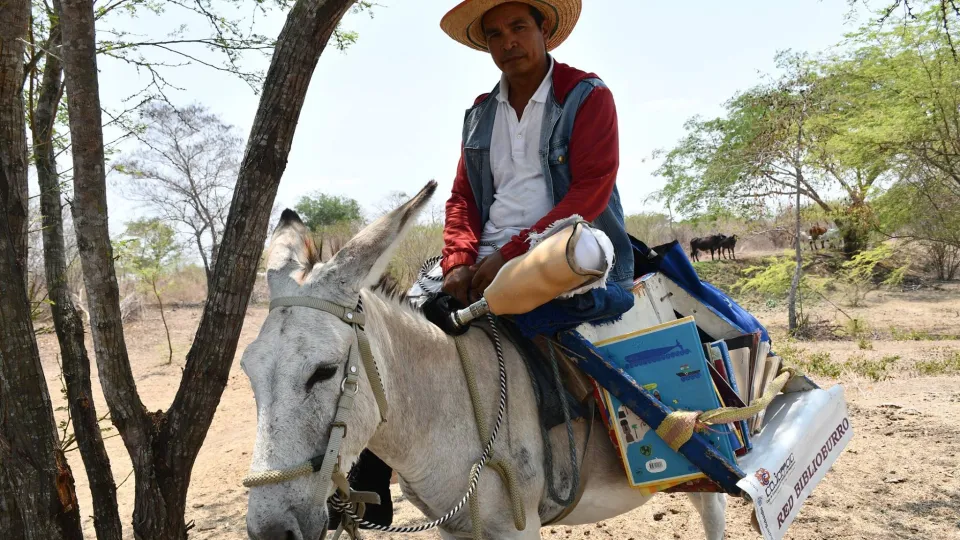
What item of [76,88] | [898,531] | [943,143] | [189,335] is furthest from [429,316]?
[189,335]

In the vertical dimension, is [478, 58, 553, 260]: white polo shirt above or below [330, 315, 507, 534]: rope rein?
above

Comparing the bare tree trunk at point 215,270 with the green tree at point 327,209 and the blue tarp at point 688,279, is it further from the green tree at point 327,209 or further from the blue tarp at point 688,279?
the green tree at point 327,209

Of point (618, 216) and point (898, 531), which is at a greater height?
point (618, 216)

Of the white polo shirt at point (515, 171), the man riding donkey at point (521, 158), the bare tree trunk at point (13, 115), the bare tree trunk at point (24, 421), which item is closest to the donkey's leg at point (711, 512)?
the man riding donkey at point (521, 158)

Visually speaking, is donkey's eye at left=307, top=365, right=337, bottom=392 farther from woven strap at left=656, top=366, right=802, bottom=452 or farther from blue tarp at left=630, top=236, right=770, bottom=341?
blue tarp at left=630, top=236, right=770, bottom=341

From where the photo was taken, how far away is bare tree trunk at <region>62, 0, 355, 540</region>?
252 centimetres

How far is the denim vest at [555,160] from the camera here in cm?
251

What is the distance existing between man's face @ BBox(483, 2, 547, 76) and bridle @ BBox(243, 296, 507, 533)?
1.41 m

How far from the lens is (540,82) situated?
8.82ft

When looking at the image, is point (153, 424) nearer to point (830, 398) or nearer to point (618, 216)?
point (618, 216)

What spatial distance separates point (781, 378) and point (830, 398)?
1.09ft

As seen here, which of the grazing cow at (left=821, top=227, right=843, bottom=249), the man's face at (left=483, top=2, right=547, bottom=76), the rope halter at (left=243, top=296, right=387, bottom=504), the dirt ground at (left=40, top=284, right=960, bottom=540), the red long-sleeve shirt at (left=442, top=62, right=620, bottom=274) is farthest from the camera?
the grazing cow at (left=821, top=227, right=843, bottom=249)

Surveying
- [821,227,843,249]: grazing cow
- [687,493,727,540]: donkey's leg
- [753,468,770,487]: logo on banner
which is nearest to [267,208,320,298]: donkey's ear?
[753,468,770,487]: logo on banner

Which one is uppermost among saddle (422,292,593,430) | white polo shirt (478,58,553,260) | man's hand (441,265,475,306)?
white polo shirt (478,58,553,260)
